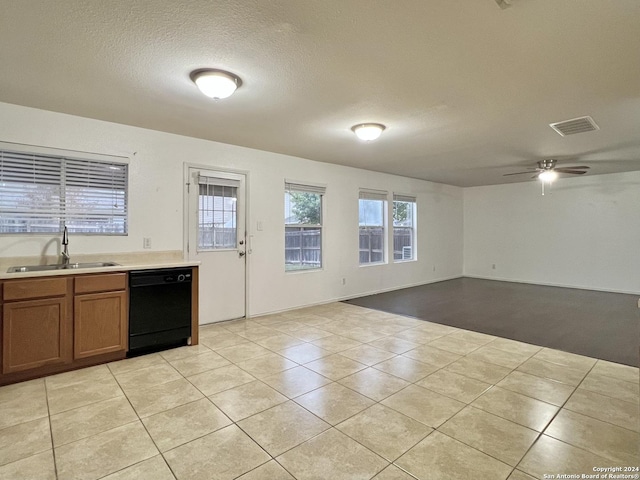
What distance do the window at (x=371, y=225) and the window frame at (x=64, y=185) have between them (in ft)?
13.0

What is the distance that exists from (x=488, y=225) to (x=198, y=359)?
25.3 ft

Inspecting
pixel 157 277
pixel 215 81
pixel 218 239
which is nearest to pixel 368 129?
pixel 215 81

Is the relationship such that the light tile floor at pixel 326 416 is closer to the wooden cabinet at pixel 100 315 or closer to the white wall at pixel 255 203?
the wooden cabinet at pixel 100 315

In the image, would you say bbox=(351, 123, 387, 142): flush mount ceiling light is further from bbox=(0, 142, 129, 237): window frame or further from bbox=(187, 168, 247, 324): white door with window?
bbox=(0, 142, 129, 237): window frame

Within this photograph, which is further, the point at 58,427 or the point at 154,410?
the point at 154,410

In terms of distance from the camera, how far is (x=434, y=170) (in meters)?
6.39

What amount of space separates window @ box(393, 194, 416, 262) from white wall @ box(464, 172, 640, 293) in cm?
231

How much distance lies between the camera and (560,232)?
7.23 m

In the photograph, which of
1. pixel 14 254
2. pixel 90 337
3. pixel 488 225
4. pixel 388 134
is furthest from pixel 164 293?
pixel 488 225

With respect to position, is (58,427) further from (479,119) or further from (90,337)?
(479,119)

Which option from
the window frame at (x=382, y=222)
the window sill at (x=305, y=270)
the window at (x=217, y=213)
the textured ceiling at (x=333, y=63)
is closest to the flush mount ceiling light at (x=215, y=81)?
the textured ceiling at (x=333, y=63)

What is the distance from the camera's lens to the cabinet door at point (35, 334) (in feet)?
8.56

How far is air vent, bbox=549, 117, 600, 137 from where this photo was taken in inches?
135

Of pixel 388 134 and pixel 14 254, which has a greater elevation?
pixel 388 134
